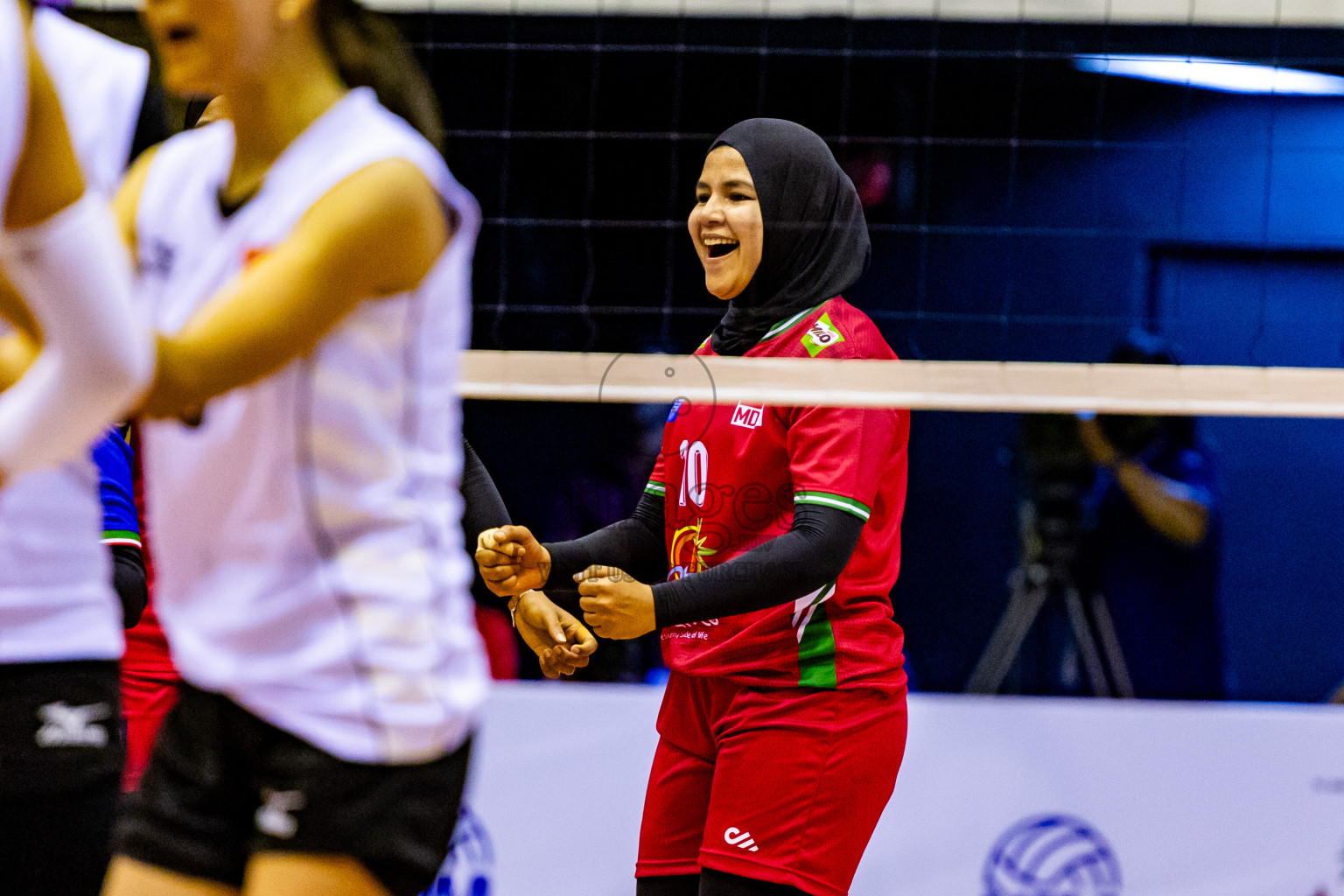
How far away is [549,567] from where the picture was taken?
287 cm

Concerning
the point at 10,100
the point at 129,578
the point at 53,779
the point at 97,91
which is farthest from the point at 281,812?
the point at 129,578

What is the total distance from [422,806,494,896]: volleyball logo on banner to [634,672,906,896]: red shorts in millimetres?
1116

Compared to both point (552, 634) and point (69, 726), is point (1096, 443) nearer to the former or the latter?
point (552, 634)

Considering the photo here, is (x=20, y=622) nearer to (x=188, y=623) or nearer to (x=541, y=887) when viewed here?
(x=188, y=623)

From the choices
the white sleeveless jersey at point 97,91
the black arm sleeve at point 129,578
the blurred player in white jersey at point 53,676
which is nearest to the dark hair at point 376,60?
the blurred player in white jersey at point 53,676

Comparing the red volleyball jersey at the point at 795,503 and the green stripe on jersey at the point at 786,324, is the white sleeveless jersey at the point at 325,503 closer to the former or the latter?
the red volleyball jersey at the point at 795,503

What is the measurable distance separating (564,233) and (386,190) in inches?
120

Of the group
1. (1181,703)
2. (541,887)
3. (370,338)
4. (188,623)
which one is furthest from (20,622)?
(1181,703)

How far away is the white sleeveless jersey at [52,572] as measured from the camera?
1.70 m

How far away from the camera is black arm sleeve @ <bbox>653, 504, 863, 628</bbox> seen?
2582mm

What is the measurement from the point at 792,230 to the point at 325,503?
1.67m

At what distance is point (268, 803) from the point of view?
141 centimetres

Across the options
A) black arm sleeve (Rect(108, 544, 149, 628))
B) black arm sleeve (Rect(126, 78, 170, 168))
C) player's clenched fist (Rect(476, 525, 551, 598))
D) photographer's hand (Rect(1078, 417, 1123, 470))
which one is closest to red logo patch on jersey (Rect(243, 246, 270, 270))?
black arm sleeve (Rect(126, 78, 170, 168))

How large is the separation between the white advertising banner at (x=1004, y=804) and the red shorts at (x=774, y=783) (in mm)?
1054
